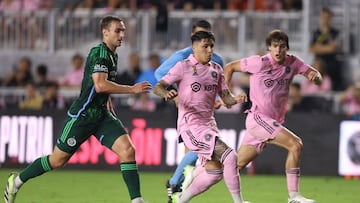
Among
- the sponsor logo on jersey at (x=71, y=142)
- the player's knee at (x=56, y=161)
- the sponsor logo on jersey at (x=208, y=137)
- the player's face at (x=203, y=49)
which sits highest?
the player's face at (x=203, y=49)

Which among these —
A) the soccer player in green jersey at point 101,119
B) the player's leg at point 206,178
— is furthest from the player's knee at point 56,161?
the player's leg at point 206,178

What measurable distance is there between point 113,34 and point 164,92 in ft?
2.79

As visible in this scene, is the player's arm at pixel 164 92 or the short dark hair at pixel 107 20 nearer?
the player's arm at pixel 164 92

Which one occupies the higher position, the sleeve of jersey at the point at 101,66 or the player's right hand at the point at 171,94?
the sleeve of jersey at the point at 101,66

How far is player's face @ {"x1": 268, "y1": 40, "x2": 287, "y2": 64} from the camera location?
41.7 feet

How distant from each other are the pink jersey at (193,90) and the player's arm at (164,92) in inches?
3.5

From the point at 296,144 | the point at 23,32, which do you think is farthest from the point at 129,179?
the point at 23,32

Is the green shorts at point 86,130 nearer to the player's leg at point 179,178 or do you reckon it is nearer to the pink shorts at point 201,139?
the pink shorts at point 201,139

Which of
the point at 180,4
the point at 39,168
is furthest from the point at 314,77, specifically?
the point at 180,4

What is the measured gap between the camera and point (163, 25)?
22.0 m

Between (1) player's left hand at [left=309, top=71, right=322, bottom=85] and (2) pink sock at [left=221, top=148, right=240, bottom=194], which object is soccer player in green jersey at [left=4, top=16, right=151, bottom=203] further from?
(1) player's left hand at [left=309, top=71, right=322, bottom=85]

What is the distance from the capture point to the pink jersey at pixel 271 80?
13.0m

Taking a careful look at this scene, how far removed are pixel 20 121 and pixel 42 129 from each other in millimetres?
400

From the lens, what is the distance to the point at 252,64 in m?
13.1
